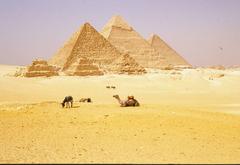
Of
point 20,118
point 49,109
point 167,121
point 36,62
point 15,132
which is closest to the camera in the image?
point 15,132

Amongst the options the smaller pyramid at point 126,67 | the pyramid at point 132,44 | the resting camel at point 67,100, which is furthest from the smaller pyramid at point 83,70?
the pyramid at point 132,44

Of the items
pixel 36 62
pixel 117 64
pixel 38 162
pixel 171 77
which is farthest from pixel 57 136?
pixel 117 64

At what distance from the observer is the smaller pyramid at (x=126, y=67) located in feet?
164

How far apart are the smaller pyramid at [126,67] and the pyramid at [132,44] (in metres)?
Result: 24.7

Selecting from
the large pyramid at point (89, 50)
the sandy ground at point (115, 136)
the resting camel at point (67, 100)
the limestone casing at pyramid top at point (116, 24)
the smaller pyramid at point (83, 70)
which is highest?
the limestone casing at pyramid top at point (116, 24)

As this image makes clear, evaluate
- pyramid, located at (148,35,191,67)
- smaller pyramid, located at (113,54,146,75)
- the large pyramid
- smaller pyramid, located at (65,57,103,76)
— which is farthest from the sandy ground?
pyramid, located at (148,35,191,67)

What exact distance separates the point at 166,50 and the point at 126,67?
154 ft

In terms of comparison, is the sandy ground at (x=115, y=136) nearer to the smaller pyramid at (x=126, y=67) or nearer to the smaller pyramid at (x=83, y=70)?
the smaller pyramid at (x=83, y=70)

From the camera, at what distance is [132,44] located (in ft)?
262

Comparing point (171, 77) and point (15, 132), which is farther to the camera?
point (171, 77)

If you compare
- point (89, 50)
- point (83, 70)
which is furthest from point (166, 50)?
point (83, 70)

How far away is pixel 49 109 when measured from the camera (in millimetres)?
13656

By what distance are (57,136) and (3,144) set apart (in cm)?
126

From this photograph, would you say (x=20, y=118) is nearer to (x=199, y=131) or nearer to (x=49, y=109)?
(x=49, y=109)
